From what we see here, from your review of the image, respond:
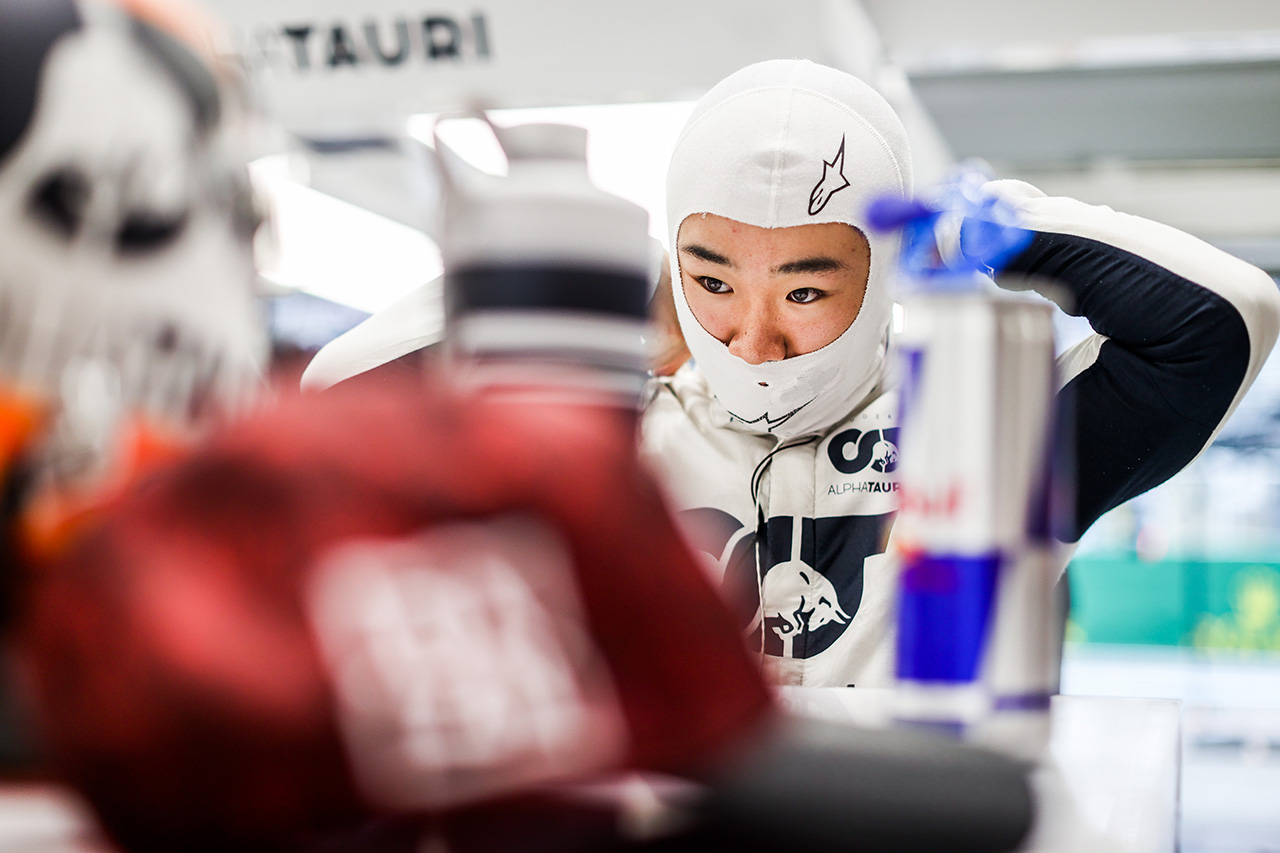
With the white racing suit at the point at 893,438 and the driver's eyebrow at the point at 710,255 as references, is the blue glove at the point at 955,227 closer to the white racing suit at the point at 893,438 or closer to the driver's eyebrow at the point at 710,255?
the white racing suit at the point at 893,438

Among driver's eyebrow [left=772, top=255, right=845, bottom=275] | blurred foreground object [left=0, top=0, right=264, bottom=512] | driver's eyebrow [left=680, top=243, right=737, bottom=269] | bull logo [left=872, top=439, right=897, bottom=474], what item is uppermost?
Result: driver's eyebrow [left=680, top=243, right=737, bottom=269]

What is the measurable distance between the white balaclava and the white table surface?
498 millimetres

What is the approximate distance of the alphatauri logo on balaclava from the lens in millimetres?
1292

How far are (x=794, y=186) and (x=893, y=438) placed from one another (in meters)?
0.33

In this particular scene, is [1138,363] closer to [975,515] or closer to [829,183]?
[829,183]

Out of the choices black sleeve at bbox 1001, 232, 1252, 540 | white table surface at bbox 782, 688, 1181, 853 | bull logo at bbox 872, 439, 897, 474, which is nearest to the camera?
white table surface at bbox 782, 688, 1181, 853

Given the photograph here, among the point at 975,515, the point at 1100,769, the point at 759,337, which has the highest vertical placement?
the point at 759,337

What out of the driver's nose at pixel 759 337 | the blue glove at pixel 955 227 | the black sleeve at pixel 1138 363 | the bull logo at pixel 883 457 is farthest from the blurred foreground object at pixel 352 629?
the bull logo at pixel 883 457

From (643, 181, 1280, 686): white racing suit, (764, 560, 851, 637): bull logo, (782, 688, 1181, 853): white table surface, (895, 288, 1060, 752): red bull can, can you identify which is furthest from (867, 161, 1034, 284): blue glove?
(764, 560, 851, 637): bull logo

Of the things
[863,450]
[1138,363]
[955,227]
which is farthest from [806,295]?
[955,227]

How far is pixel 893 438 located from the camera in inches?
55.6

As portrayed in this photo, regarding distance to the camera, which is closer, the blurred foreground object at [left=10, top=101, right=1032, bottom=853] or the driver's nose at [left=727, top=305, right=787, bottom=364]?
the blurred foreground object at [left=10, top=101, right=1032, bottom=853]

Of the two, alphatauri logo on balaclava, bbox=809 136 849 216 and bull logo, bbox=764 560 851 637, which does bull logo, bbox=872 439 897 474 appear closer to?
bull logo, bbox=764 560 851 637

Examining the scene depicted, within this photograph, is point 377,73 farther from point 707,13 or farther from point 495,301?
point 495,301
